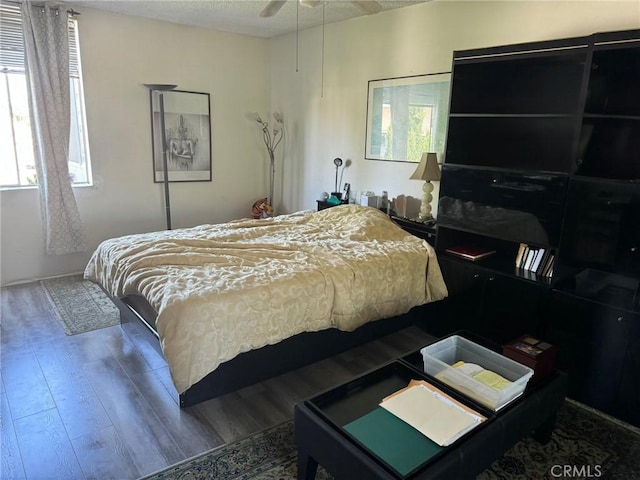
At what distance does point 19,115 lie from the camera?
12.9 feet

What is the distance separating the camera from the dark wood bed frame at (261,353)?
233 cm

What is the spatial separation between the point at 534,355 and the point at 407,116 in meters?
2.40

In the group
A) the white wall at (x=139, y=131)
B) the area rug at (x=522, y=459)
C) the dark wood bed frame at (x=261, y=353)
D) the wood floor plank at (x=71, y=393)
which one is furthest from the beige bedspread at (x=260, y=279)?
the white wall at (x=139, y=131)

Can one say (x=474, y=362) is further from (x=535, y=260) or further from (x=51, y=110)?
(x=51, y=110)

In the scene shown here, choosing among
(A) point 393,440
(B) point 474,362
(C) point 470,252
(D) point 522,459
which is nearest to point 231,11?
(C) point 470,252

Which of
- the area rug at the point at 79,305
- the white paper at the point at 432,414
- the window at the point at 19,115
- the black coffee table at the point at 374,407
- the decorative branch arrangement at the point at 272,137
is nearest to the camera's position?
the black coffee table at the point at 374,407

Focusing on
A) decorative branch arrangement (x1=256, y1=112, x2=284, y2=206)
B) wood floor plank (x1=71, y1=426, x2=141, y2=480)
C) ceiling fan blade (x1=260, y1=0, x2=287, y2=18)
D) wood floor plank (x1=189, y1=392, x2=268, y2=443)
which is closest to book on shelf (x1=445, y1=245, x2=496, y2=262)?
wood floor plank (x1=189, y1=392, x2=268, y2=443)

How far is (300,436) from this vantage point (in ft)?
5.64

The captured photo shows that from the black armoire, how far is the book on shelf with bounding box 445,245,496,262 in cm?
4

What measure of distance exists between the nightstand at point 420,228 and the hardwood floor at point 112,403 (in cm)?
78

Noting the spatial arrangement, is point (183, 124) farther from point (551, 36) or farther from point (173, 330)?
point (551, 36)

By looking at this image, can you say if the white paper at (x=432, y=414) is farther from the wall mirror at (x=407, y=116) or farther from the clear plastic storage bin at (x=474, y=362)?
the wall mirror at (x=407, y=116)

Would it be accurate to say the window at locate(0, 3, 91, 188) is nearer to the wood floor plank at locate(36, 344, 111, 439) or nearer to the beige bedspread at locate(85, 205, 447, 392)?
the beige bedspread at locate(85, 205, 447, 392)

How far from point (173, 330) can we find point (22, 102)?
125 inches
